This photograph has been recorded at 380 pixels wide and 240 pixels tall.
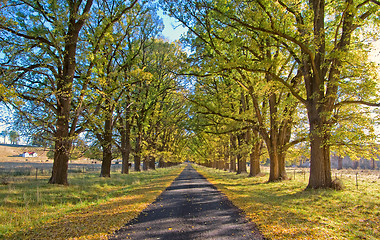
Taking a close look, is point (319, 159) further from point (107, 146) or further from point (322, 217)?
point (107, 146)

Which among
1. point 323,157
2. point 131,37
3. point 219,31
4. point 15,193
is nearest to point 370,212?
point 323,157

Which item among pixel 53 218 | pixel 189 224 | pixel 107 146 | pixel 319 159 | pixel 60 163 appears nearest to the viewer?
pixel 189 224

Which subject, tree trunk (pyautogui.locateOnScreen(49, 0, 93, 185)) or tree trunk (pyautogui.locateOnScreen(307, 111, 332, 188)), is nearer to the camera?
tree trunk (pyautogui.locateOnScreen(307, 111, 332, 188))

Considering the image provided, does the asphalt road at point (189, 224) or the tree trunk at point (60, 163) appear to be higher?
the tree trunk at point (60, 163)

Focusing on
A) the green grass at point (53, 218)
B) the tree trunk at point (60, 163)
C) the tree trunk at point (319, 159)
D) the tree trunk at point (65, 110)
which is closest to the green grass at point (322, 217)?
the tree trunk at point (319, 159)

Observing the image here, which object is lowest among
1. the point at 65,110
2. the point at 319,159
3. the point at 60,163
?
the point at 60,163

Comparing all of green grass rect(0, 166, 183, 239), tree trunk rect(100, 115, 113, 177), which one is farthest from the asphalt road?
tree trunk rect(100, 115, 113, 177)

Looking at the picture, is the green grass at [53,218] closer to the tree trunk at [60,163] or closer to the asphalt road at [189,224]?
the asphalt road at [189,224]

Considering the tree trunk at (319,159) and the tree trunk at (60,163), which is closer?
the tree trunk at (319,159)

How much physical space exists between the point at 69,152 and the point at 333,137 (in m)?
13.4

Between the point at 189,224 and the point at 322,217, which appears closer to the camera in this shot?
the point at 189,224

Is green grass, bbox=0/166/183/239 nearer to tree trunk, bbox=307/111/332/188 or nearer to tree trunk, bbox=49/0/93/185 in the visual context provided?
tree trunk, bbox=49/0/93/185

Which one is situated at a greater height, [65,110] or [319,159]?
[65,110]

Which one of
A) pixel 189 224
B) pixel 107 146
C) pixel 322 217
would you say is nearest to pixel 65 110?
pixel 107 146
